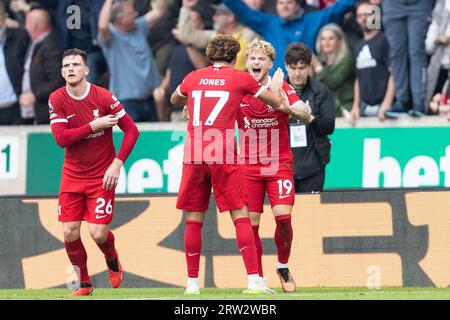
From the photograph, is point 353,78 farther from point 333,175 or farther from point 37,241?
point 37,241

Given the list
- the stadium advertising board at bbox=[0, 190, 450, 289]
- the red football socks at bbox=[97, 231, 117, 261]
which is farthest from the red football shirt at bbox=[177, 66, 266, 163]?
the stadium advertising board at bbox=[0, 190, 450, 289]

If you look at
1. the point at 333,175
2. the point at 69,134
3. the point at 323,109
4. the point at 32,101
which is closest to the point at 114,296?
the point at 69,134

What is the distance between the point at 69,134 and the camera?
1101 cm

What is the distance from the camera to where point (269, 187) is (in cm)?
1162

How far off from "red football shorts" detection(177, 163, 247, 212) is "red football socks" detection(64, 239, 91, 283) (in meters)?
1.28

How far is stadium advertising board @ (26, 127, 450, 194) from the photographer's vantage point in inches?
595

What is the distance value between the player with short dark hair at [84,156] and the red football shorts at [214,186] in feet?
2.82

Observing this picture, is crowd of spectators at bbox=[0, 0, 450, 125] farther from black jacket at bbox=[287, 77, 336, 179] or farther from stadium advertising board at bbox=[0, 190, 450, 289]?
stadium advertising board at bbox=[0, 190, 450, 289]

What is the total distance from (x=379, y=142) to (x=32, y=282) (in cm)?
487


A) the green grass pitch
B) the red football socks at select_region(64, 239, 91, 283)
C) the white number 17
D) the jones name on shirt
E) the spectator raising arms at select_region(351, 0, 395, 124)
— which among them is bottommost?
the green grass pitch

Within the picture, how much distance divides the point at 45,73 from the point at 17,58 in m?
0.58

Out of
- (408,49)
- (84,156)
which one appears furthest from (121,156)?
(408,49)

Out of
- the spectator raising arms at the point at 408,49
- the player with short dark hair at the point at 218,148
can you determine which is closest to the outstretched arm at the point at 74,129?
the player with short dark hair at the point at 218,148

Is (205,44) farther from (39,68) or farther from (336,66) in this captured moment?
(39,68)
